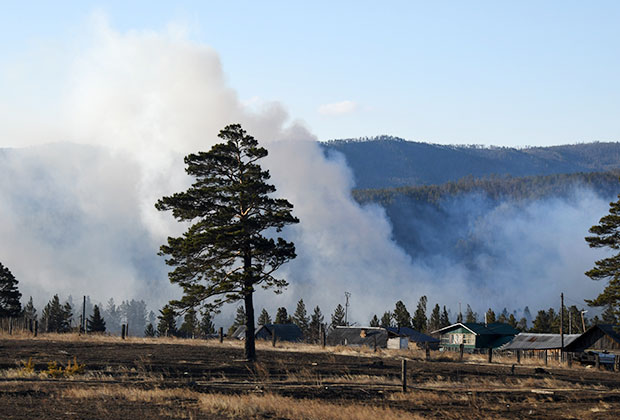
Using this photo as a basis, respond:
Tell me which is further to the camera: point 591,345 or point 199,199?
point 591,345

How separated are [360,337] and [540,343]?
99.4 feet

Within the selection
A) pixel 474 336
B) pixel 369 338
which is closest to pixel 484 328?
pixel 474 336

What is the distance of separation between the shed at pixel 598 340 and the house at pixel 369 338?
33.3m

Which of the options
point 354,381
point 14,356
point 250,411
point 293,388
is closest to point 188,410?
point 250,411

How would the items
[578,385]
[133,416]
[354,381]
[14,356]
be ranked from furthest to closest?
1. [14,356]
2. [578,385]
3. [354,381]
4. [133,416]

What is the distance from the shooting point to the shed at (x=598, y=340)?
294 ft

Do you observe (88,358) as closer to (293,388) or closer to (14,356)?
(14,356)

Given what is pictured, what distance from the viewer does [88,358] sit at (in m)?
45.2

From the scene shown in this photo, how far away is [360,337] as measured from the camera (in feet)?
408

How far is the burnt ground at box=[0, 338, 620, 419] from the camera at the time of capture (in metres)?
25.6

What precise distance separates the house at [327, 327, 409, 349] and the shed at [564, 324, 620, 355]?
33290 millimetres

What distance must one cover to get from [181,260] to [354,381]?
17.4 metres

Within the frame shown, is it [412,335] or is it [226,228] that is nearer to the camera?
[226,228]

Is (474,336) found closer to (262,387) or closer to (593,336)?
(593,336)
